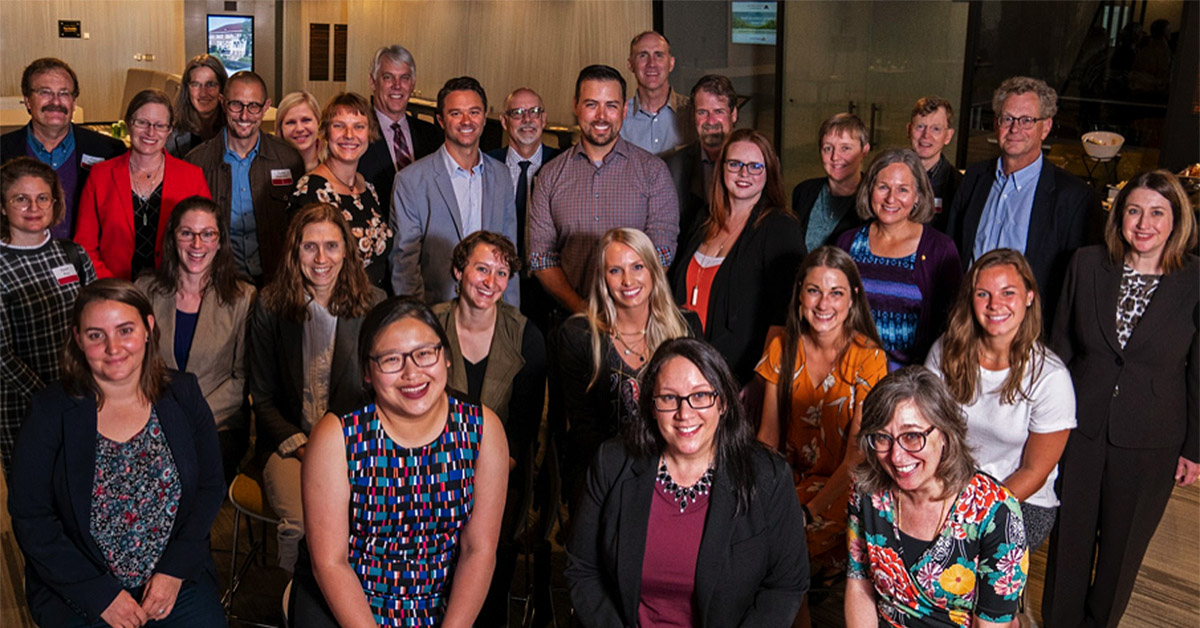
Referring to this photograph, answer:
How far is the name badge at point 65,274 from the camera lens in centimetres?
352

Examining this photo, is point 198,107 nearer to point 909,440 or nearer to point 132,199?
point 132,199

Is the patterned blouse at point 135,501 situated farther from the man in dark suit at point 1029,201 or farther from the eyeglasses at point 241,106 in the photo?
the man in dark suit at point 1029,201

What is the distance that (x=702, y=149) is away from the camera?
14.4 feet

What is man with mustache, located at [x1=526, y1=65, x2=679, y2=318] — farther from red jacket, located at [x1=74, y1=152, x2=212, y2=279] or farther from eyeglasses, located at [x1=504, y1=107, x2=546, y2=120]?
red jacket, located at [x1=74, y1=152, x2=212, y2=279]

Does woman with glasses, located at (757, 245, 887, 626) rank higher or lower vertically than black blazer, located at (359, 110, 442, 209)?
lower

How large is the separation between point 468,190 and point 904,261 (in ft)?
5.39

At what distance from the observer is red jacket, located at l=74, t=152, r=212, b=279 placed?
4023 mm

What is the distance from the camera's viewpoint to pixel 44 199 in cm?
345

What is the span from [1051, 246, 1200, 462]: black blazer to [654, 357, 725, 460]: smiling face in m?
1.46

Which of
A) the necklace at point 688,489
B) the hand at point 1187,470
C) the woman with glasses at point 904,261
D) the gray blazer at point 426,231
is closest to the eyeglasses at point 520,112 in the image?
the gray blazer at point 426,231

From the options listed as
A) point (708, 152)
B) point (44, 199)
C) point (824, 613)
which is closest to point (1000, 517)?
point (824, 613)

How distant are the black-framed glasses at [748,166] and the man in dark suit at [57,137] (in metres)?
2.56

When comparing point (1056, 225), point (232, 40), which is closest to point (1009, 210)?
point (1056, 225)

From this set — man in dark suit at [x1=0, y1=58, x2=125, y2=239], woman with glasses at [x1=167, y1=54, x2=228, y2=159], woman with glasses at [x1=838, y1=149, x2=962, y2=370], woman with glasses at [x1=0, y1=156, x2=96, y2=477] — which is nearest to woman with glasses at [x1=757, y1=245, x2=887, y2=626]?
woman with glasses at [x1=838, y1=149, x2=962, y2=370]
